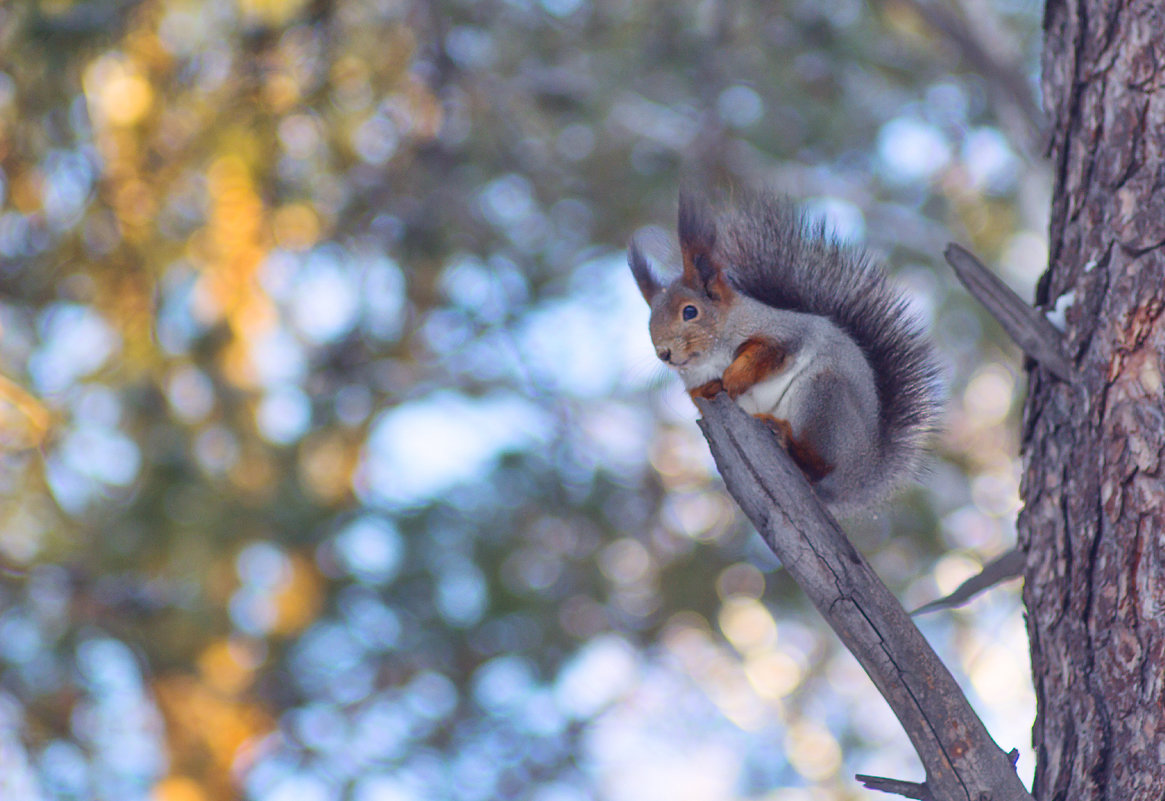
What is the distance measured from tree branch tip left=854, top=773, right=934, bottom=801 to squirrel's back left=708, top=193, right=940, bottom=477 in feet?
2.13

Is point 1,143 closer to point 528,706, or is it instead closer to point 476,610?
point 476,610

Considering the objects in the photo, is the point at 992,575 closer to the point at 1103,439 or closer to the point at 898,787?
the point at 1103,439

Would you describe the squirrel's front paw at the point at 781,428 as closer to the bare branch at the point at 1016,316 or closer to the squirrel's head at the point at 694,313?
the squirrel's head at the point at 694,313

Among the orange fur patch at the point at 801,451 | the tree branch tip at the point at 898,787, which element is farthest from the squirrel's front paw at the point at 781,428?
the tree branch tip at the point at 898,787

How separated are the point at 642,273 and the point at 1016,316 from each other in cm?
65

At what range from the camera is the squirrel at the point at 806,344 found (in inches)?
65.6

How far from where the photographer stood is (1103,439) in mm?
1465

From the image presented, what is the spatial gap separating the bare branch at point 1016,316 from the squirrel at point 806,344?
0.52ft

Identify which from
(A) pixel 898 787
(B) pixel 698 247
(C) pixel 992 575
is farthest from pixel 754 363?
(A) pixel 898 787

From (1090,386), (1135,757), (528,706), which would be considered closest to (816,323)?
(1090,386)

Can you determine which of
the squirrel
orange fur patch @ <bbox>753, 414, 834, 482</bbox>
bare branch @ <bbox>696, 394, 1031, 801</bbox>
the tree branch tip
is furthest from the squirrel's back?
the tree branch tip

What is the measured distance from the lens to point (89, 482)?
4453 millimetres

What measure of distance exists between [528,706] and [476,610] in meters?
0.60

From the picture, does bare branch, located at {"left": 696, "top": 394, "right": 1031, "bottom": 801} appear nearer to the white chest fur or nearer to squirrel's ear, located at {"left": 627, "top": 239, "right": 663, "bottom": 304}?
the white chest fur
